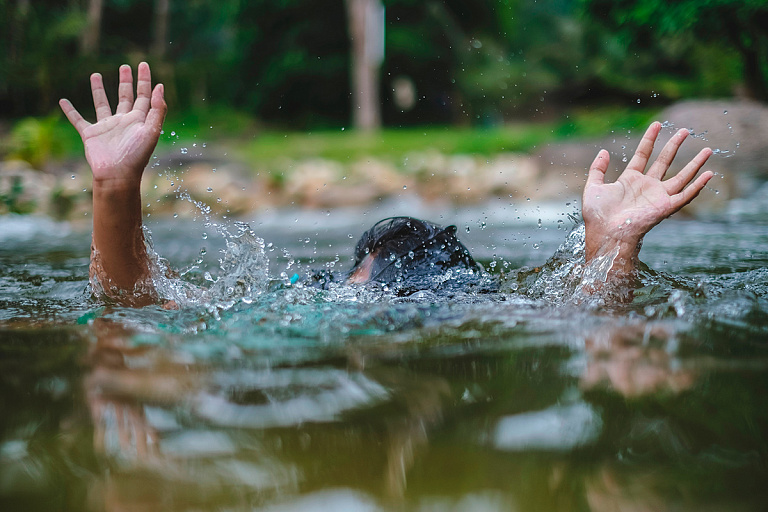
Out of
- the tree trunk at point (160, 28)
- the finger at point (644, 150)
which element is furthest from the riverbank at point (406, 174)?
the tree trunk at point (160, 28)

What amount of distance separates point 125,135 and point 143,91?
29cm

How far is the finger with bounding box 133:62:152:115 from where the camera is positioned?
9.30ft

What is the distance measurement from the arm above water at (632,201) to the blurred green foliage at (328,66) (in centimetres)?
1455

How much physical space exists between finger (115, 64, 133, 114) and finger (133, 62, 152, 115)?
1.7 inches

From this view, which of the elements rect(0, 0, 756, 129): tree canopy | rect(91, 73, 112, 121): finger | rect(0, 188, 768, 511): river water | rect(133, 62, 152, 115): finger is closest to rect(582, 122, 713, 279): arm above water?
rect(0, 188, 768, 511): river water

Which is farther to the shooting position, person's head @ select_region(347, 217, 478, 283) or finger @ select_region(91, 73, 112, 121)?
person's head @ select_region(347, 217, 478, 283)

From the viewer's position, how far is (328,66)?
20688mm

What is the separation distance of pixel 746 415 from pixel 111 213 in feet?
7.60

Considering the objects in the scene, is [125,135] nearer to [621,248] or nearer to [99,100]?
[99,100]

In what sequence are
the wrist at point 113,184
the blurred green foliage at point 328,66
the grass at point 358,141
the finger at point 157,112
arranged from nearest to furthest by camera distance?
1. the wrist at point 113,184
2. the finger at point 157,112
3. the grass at point 358,141
4. the blurred green foliage at point 328,66

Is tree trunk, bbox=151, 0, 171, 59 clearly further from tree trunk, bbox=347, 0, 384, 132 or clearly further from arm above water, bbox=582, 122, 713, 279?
arm above water, bbox=582, 122, 713, 279

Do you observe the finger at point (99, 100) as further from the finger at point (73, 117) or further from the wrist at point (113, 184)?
the wrist at point (113, 184)

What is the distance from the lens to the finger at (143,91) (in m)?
2.84

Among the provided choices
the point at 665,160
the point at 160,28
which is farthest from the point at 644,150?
the point at 160,28
